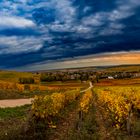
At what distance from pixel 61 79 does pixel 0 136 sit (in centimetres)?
13522

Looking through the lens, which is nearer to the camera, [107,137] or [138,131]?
[107,137]

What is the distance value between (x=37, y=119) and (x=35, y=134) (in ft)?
12.3

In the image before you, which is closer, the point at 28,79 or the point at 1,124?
the point at 1,124

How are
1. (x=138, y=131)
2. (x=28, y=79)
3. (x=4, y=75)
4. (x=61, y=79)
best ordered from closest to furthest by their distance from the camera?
(x=138, y=131)
(x=28, y=79)
(x=4, y=75)
(x=61, y=79)

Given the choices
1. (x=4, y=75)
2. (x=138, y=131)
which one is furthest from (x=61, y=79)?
(x=138, y=131)

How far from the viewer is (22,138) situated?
15234mm

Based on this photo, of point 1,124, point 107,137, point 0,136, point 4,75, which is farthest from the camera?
point 4,75

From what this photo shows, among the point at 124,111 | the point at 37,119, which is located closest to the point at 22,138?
the point at 37,119

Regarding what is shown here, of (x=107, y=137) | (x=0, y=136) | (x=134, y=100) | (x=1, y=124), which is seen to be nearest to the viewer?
(x=0, y=136)

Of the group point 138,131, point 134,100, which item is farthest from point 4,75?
point 138,131

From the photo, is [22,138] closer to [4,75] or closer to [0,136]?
[0,136]

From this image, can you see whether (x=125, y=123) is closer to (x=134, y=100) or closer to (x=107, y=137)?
(x=107, y=137)

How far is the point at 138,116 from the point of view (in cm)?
2638

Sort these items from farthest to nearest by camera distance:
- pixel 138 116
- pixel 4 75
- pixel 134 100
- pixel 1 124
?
pixel 4 75 → pixel 134 100 → pixel 138 116 → pixel 1 124
